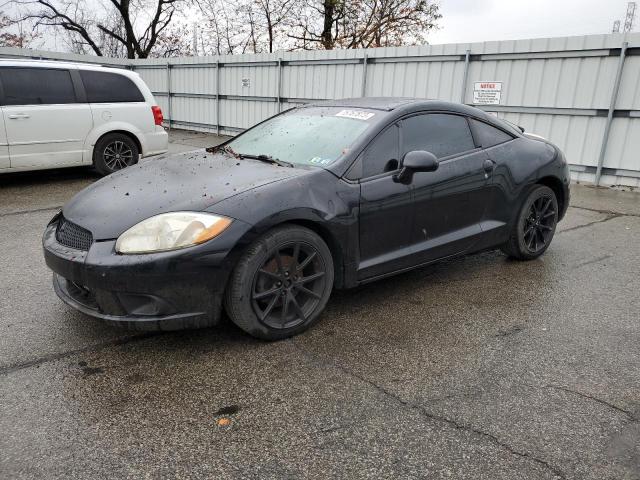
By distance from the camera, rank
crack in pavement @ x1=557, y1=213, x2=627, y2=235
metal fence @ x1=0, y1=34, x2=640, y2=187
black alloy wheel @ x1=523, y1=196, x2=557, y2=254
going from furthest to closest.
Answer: metal fence @ x1=0, y1=34, x2=640, y2=187 < crack in pavement @ x1=557, y1=213, x2=627, y2=235 < black alloy wheel @ x1=523, y1=196, x2=557, y2=254

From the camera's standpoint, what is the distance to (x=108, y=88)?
820 cm

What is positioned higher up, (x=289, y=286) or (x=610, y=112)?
(x=610, y=112)

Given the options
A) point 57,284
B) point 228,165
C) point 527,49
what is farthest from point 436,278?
point 527,49

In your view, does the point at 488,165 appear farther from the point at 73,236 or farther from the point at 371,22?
the point at 371,22

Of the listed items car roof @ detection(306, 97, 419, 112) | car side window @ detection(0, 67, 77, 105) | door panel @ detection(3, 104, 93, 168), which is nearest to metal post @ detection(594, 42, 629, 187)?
car roof @ detection(306, 97, 419, 112)

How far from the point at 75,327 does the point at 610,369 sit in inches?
126

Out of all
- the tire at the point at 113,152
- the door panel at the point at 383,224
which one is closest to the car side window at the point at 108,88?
the tire at the point at 113,152

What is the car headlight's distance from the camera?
281cm

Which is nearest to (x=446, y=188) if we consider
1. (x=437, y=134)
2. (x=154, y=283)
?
(x=437, y=134)

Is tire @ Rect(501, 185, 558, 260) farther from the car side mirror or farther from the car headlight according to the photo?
the car headlight

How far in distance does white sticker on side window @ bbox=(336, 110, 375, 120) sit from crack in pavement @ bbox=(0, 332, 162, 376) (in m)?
2.03

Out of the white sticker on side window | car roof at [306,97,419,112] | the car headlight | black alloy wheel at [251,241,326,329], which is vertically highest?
car roof at [306,97,419,112]

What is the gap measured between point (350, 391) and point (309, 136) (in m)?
1.95

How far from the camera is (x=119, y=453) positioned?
7.22ft
